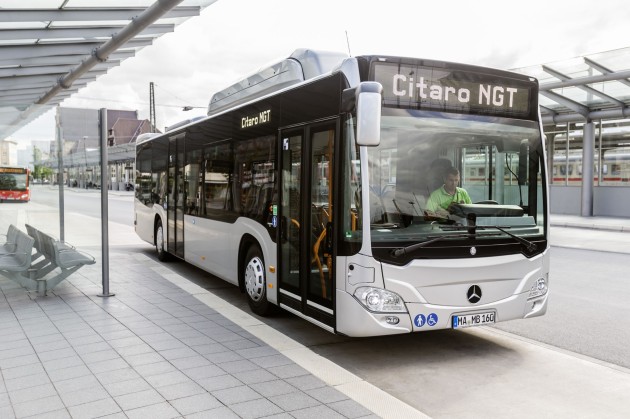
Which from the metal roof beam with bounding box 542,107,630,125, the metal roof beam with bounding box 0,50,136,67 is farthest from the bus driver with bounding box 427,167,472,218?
the metal roof beam with bounding box 542,107,630,125

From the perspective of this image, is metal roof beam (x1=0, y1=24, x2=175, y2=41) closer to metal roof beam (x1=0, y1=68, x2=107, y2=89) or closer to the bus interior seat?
metal roof beam (x1=0, y1=68, x2=107, y2=89)

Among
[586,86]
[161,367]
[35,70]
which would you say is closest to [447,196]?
[161,367]

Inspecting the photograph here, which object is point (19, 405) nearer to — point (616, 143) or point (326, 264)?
point (326, 264)

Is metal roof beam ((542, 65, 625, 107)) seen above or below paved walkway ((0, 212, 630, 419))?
above

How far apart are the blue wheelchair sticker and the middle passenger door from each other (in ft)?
2.60

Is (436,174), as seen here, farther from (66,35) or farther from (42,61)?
(42,61)

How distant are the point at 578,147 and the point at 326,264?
916 inches

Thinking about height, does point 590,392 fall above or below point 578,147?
below

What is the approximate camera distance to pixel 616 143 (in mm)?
23594

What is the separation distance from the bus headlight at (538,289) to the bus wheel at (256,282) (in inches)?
119

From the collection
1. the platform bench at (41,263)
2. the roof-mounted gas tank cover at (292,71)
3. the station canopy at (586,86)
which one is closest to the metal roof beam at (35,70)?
the platform bench at (41,263)

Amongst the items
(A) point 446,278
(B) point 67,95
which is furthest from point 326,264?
(B) point 67,95

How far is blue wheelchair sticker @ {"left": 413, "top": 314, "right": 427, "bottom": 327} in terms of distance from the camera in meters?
5.00

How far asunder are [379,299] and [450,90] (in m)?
2.11
